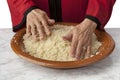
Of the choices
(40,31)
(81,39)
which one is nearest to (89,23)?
(81,39)

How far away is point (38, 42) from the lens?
118cm

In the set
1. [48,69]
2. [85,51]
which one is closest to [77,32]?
[85,51]

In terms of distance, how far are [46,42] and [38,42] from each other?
0.14ft

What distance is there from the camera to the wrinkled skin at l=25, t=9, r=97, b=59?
3.70 ft

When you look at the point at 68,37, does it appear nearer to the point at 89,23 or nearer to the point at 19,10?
the point at 89,23

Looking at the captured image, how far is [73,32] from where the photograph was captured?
3.79ft

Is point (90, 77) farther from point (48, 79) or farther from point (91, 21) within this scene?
point (91, 21)

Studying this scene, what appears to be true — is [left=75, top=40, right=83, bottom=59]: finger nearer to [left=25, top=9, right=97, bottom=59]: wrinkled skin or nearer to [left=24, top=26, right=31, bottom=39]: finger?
[left=25, top=9, right=97, bottom=59]: wrinkled skin

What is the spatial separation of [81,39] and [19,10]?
0.38 meters

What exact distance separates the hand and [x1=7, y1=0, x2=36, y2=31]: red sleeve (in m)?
0.26

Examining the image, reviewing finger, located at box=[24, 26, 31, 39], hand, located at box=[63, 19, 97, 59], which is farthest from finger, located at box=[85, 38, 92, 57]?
finger, located at box=[24, 26, 31, 39]

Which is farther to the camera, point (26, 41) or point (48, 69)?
point (26, 41)

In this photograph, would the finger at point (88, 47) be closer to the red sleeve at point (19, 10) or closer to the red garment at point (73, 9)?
the red garment at point (73, 9)

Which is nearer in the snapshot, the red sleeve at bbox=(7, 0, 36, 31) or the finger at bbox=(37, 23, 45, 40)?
the finger at bbox=(37, 23, 45, 40)
